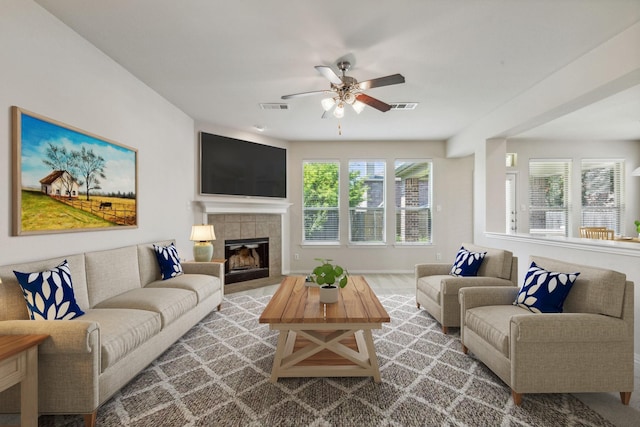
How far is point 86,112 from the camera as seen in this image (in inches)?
103

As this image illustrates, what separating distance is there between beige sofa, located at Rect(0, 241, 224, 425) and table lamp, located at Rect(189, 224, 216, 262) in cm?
51

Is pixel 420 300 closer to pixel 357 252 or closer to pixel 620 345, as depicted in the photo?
pixel 620 345

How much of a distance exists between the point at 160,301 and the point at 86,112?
5.98 feet

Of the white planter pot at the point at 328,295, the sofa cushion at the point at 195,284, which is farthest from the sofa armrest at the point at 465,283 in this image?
the sofa cushion at the point at 195,284

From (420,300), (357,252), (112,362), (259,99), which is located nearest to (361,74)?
(259,99)

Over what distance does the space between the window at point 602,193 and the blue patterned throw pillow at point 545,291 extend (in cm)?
495

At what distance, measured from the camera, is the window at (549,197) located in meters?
5.87

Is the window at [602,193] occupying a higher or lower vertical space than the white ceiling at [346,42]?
lower

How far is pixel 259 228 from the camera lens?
548 cm

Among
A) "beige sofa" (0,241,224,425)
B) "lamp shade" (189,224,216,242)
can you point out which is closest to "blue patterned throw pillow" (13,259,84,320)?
"beige sofa" (0,241,224,425)

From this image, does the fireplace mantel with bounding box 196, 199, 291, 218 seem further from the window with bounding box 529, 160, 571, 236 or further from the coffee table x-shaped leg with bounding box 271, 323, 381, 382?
the window with bounding box 529, 160, 571, 236

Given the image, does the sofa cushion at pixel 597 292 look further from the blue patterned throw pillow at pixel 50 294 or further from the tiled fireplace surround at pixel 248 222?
the tiled fireplace surround at pixel 248 222

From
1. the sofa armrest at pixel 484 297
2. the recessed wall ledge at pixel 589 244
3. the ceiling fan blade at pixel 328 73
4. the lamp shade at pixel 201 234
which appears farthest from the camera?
the lamp shade at pixel 201 234

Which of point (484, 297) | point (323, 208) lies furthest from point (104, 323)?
point (323, 208)
